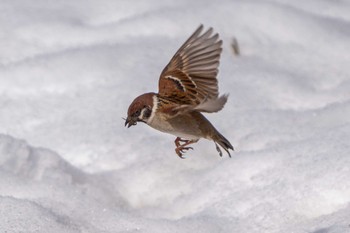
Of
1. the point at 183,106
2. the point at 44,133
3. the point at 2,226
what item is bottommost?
the point at 44,133

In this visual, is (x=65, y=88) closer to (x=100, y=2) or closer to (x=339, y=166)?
(x=100, y=2)

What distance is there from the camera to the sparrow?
10.3 feet

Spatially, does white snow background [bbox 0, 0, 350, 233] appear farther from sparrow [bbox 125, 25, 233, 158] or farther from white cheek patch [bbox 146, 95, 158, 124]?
white cheek patch [bbox 146, 95, 158, 124]

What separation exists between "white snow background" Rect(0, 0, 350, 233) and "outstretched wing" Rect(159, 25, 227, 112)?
2.41 feet

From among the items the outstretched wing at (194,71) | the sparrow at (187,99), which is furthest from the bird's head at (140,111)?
the outstretched wing at (194,71)

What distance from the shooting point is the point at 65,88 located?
212 inches

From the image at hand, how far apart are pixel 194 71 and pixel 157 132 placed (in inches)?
56.2

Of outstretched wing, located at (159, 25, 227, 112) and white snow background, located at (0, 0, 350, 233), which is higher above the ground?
outstretched wing, located at (159, 25, 227, 112)

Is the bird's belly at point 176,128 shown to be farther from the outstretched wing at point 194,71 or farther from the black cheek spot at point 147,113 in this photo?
the outstretched wing at point 194,71

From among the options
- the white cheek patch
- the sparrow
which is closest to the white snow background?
the sparrow

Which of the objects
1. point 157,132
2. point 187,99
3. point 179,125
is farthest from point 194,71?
point 157,132

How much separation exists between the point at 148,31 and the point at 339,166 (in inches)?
92.5

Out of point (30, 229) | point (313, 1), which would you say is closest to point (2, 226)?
point (30, 229)

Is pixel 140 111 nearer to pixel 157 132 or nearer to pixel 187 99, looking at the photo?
pixel 187 99
